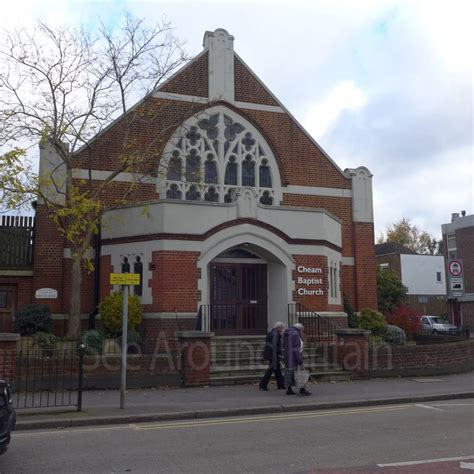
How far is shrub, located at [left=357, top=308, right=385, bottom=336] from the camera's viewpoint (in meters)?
19.8

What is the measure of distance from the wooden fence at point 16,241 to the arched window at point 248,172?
754 centimetres

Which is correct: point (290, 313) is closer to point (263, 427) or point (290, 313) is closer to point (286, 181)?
point (286, 181)

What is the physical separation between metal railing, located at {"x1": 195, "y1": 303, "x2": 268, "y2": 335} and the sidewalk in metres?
4.21

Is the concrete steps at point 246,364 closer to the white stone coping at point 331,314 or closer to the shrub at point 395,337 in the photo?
the white stone coping at point 331,314

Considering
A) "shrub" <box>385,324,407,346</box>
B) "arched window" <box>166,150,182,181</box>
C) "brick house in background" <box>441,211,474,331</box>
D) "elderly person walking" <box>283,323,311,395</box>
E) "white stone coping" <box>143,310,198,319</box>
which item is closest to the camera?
"elderly person walking" <box>283,323,311,395</box>

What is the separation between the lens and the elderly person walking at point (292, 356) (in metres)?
12.5

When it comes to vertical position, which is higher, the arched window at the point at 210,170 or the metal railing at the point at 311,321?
the arched window at the point at 210,170

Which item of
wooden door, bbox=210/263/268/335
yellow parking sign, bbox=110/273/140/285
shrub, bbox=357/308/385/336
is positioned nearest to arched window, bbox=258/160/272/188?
wooden door, bbox=210/263/268/335

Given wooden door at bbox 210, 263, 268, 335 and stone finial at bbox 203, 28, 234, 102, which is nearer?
wooden door at bbox 210, 263, 268, 335

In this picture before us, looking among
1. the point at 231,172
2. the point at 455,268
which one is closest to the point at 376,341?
the point at 455,268

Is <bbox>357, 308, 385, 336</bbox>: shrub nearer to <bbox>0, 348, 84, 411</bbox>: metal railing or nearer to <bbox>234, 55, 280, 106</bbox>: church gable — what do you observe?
<bbox>234, 55, 280, 106</bbox>: church gable

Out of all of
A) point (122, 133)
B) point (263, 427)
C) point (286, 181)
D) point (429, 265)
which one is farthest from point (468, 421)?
point (429, 265)

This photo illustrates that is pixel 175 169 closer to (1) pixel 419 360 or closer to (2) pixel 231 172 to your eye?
(2) pixel 231 172

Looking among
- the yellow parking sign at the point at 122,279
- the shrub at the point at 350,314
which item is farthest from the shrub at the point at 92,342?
the shrub at the point at 350,314
